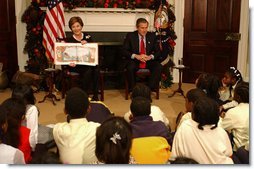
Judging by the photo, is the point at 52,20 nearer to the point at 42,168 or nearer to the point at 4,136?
the point at 4,136

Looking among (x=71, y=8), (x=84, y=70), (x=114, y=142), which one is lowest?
(x=114, y=142)

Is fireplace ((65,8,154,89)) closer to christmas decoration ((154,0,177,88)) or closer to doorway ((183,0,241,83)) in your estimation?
christmas decoration ((154,0,177,88))

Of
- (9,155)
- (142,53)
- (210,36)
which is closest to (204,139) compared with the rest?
(9,155)

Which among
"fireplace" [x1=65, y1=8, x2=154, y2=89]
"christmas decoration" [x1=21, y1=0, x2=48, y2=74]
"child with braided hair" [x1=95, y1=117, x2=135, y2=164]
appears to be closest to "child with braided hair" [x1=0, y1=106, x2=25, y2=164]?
"child with braided hair" [x1=95, y1=117, x2=135, y2=164]

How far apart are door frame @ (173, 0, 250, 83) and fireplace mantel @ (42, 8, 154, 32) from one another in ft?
1.47

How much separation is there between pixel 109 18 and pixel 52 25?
3.13ft

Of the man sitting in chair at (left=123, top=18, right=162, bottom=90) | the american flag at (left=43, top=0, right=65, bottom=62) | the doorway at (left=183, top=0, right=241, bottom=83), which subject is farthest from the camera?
the doorway at (left=183, top=0, right=241, bottom=83)

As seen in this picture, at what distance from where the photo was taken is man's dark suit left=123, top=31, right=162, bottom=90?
4977 mm

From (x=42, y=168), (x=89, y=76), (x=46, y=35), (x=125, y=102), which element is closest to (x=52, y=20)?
(x=46, y=35)

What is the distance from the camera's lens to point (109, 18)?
5.87 metres

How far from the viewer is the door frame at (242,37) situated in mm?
5406

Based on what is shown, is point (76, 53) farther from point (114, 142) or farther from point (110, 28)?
point (114, 142)

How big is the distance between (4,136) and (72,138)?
0.40 meters

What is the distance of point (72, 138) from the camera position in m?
2.37
